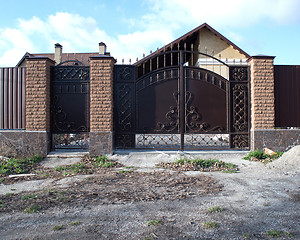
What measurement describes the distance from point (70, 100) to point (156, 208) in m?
5.12

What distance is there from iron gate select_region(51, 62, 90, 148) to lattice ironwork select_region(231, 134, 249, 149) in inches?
170

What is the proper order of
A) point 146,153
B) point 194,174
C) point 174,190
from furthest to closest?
point 146,153, point 194,174, point 174,190

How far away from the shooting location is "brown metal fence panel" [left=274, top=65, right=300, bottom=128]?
24.8ft

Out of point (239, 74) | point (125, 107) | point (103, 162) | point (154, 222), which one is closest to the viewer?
point (154, 222)

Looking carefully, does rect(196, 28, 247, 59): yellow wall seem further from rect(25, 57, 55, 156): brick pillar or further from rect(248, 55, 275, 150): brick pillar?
rect(25, 57, 55, 156): brick pillar

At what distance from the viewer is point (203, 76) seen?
755cm

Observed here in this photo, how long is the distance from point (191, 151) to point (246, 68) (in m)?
2.98

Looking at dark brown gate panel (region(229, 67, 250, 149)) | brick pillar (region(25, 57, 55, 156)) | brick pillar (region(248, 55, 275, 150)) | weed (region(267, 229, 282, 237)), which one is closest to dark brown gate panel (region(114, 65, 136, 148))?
brick pillar (region(25, 57, 55, 156))

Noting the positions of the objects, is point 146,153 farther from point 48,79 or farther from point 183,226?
point 183,226

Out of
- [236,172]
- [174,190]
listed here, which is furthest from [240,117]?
[174,190]

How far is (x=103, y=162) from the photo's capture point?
21.8 ft

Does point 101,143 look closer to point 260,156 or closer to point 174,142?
point 174,142

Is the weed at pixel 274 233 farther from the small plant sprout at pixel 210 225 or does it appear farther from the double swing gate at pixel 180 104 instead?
the double swing gate at pixel 180 104

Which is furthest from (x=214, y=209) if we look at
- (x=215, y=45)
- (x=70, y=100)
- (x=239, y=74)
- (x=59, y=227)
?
(x=215, y=45)
